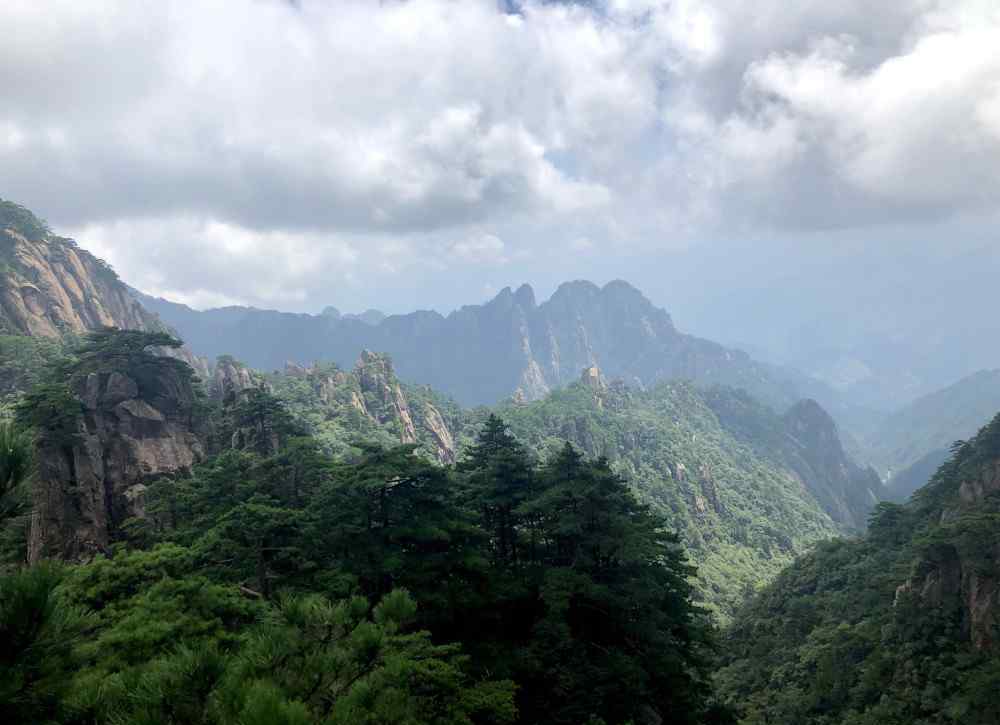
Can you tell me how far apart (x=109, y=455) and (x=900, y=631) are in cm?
4931

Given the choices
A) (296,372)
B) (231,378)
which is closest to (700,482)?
(296,372)

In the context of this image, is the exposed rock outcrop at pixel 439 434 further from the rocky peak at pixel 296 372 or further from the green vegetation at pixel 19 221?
the green vegetation at pixel 19 221

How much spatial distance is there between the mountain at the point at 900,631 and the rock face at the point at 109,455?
121 feet

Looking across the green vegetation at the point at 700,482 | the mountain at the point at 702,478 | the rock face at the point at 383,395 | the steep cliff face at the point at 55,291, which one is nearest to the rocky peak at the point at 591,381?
the mountain at the point at 702,478

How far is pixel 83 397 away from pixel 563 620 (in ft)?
108

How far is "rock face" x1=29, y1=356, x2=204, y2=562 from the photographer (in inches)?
1115

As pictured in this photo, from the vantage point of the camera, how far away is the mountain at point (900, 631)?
30.2 meters

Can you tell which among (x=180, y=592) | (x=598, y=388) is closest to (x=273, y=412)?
(x=180, y=592)

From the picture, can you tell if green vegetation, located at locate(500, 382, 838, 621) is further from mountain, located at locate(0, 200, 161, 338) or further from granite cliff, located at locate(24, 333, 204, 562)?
mountain, located at locate(0, 200, 161, 338)

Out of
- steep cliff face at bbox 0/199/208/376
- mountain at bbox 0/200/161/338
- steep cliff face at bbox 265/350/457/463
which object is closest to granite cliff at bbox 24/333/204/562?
steep cliff face at bbox 0/199/208/376

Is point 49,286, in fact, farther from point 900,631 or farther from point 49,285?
point 900,631

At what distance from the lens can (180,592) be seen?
609 inches

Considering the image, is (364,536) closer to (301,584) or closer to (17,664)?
(301,584)

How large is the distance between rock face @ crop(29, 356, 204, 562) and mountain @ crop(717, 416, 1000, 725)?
37.0 m
